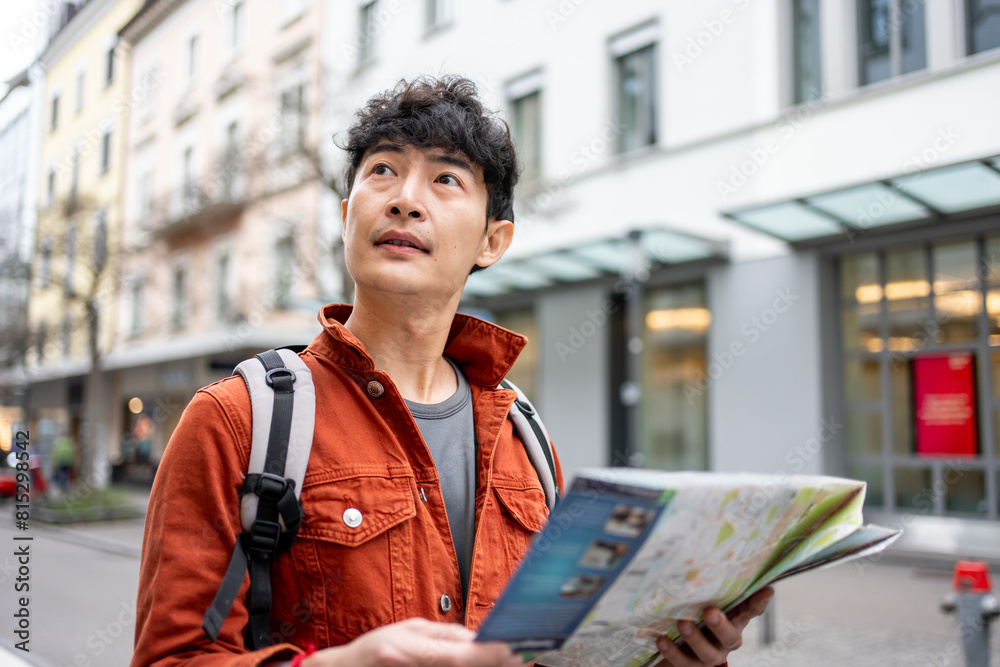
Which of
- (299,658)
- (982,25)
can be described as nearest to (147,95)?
(982,25)

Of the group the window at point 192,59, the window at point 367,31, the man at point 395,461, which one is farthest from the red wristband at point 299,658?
the window at point 192,59

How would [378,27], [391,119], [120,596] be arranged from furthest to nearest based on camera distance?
1. [378,27]
2. [120,596]
3. [391,119]

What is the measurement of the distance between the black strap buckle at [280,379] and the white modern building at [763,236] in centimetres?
794

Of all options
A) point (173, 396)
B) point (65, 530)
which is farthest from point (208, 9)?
point (65, 530)

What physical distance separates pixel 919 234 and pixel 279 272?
41.6 feet

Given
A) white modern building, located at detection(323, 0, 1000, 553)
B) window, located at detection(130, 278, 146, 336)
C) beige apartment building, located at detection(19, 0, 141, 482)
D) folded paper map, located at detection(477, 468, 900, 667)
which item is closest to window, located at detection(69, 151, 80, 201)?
beige apartment building, located at detection(19, 0, 141, 482)

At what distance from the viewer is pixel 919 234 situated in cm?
995

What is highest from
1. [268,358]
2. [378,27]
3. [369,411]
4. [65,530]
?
[378,27]

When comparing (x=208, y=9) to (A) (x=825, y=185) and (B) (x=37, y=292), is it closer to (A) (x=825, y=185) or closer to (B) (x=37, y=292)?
(B) (x=37, y=292)

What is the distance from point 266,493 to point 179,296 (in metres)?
22.4

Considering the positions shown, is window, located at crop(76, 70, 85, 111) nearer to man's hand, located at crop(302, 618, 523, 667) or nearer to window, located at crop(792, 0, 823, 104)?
window, located at crop(792, 0, 823, 104)

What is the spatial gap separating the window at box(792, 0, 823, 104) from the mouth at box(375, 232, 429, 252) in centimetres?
1081

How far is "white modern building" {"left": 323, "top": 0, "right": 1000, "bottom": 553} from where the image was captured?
959 cm

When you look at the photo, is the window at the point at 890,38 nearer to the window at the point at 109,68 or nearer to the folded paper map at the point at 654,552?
the folded paper map at the point at 654,552
